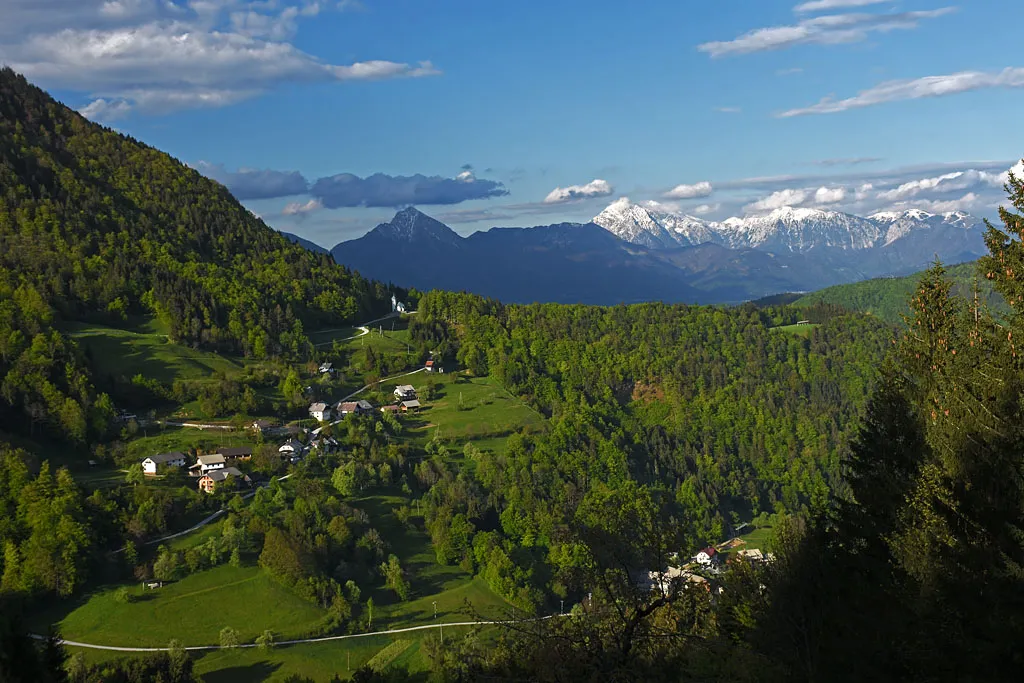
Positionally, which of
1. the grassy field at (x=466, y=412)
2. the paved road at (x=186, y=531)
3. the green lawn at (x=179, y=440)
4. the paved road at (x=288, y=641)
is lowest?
the paved road at (x=288, y=641)

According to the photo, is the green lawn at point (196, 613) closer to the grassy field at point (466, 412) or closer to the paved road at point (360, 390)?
the paved road at point (360, 390)

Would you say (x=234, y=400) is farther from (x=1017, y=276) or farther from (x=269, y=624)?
(x=1017, y=276)

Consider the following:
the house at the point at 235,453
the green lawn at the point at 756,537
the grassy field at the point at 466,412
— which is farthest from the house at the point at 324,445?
the green lawn at the point at 756,537

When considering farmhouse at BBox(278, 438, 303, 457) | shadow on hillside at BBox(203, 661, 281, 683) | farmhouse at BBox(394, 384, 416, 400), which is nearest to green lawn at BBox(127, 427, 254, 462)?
farmhouse at BBox(278, 438, 303, 457)

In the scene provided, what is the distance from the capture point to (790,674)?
1861 cm

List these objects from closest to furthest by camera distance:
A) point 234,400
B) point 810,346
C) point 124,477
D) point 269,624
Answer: point 269,624, point 124,477, point 234,400, point 810,346

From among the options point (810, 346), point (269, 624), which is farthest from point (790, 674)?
point (810, 346)

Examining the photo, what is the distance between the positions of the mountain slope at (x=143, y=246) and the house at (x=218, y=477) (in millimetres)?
35232

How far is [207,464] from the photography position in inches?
2405

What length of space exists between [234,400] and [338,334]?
35922 millimetres

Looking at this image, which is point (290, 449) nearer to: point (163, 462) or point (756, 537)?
point (163, 462)

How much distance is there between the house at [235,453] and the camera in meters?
63.6

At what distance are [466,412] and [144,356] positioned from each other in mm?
34040

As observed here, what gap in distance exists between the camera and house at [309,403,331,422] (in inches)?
3105
